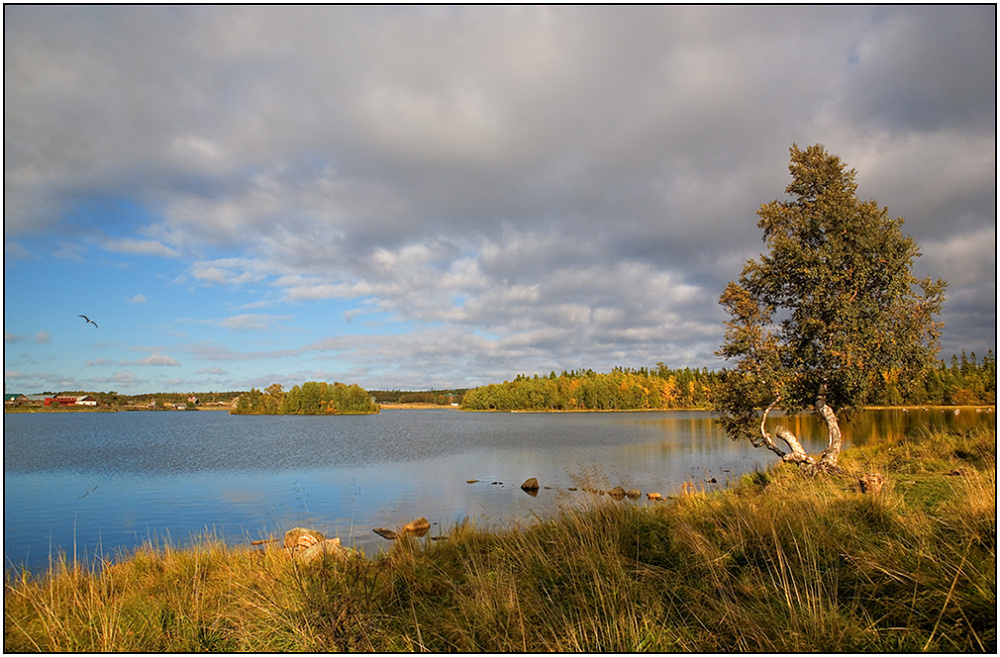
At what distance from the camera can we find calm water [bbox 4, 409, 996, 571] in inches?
670

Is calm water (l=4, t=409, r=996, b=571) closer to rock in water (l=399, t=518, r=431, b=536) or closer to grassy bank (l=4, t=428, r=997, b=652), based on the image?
rock in water (l=399, t=518, r=431, b=536)

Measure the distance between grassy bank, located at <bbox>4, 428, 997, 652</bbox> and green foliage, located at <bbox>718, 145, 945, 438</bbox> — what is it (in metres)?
7.02

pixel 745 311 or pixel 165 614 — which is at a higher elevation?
pixel 745 311

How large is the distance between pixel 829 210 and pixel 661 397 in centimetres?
13843

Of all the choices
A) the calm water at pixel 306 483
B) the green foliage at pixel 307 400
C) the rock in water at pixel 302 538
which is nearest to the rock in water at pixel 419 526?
the calm water at pixel 306 483

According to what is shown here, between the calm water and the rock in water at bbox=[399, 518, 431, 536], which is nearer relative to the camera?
the rock in water at bbox=[399, 518, 431, 536]

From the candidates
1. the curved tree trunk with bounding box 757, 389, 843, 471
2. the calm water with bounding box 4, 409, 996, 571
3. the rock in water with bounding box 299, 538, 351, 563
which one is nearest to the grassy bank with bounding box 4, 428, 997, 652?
the rock in water with bounding box 299, 538, 351, 563

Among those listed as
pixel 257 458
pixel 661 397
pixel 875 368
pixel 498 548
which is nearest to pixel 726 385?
pixel 875 368

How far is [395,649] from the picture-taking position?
493 centimetres

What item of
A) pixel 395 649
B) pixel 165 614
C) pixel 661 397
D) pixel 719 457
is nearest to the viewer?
pixel 395 649

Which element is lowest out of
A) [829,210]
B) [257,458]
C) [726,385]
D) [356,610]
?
[257,458]

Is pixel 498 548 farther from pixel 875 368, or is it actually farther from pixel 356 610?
pixel 875 368

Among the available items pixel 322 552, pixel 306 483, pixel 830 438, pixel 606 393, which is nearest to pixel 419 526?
pixel 322 552

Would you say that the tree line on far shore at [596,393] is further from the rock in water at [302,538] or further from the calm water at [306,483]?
the rock in water at [302,538]
